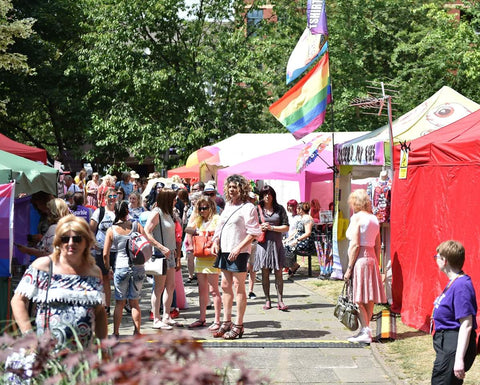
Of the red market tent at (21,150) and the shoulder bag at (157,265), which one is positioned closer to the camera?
the shoulder bag at (157,265)

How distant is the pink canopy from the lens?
1852 cm

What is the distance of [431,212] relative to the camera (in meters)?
9.72

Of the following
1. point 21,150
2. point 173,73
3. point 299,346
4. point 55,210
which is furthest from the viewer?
point 173,73

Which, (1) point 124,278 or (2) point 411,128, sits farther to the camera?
(2) point 411,128

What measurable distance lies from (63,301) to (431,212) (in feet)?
20.1

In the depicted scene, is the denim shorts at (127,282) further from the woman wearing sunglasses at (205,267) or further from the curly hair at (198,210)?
the curly hair at (198,210)

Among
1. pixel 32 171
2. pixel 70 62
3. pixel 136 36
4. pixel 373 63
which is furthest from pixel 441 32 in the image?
pixel 32 171

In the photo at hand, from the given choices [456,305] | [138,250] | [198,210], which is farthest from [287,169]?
[456,305]

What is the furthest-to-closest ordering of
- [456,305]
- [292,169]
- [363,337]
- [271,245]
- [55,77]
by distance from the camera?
[55,77]
[292,169]
[271,245]
[363,337]
[456,305]

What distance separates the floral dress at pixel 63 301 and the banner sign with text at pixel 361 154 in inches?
329

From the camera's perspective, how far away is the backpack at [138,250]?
28.5 ft

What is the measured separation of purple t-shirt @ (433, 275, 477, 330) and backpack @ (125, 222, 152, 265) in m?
3.82

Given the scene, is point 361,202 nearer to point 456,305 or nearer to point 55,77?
point 456,305

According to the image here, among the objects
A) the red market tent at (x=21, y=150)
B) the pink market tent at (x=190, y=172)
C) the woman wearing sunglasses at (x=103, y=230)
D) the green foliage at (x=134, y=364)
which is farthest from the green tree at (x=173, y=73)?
the green foliage at (x=134, y=364)
